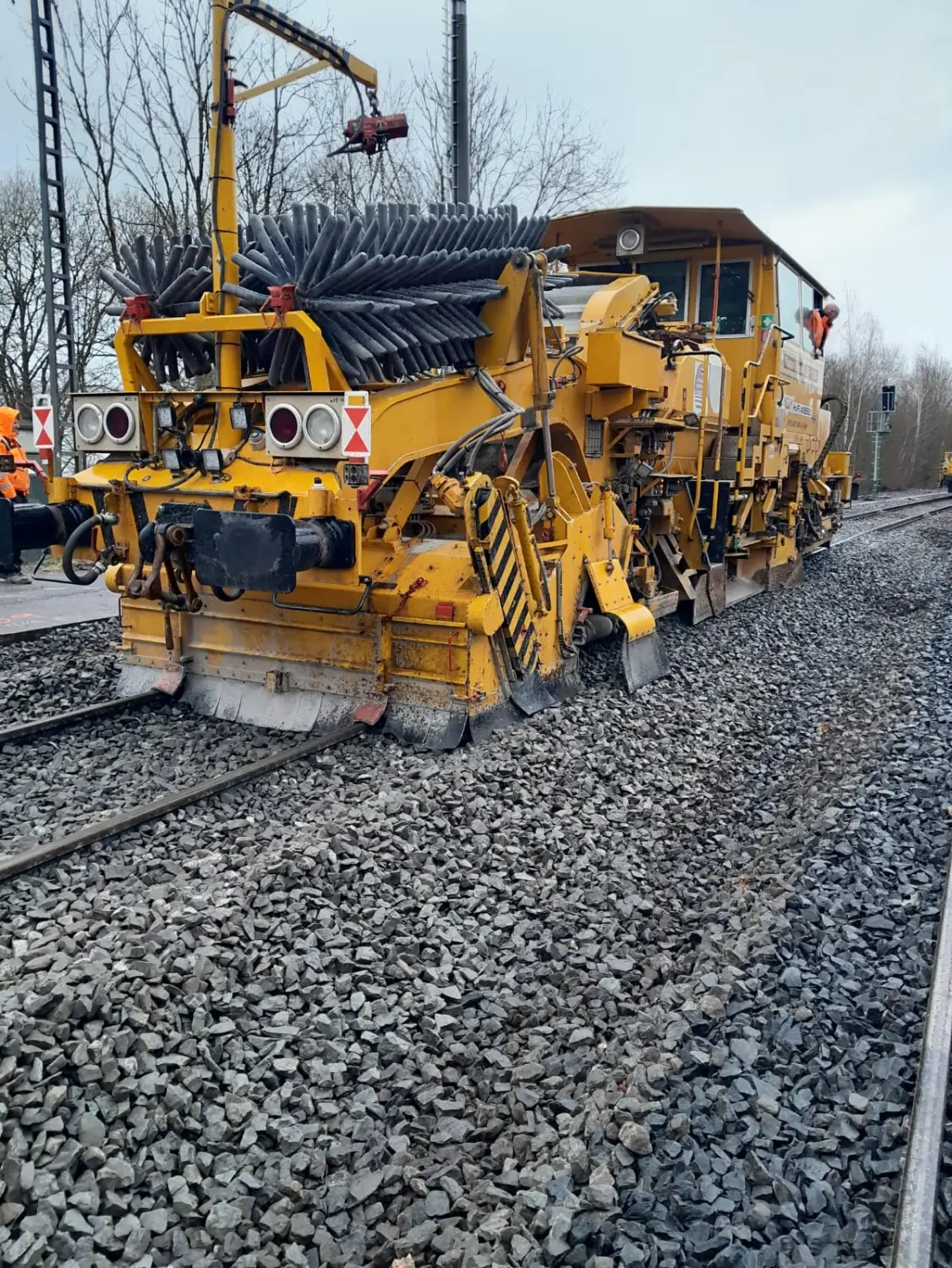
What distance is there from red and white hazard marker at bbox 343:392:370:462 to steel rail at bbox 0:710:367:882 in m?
1.48

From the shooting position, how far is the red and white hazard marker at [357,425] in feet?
14.2

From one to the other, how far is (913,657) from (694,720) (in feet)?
10.4

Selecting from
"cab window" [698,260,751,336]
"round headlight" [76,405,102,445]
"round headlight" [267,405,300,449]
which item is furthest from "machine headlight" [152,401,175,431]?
"cab window" [698,260,751,336]

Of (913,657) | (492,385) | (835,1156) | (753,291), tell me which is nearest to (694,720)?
(492,385)

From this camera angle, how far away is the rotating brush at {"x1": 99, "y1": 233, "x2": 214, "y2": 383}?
207 inches

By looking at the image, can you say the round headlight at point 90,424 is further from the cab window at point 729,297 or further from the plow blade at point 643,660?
the cab window at point 729,297

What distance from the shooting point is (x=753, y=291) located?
9609 millimetres

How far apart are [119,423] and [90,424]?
215 millimetres

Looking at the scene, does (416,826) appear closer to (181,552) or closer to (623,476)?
(181,552)

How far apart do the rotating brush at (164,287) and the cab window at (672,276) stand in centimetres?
553

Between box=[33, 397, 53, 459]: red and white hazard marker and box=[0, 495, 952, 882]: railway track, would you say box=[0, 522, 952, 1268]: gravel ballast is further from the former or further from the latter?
box=[33, 397, 53, 459]: red and white hazard marker

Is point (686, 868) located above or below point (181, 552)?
below

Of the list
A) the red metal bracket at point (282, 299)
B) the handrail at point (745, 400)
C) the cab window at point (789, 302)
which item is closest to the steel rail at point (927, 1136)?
the red metal bracket at point (282, 299)

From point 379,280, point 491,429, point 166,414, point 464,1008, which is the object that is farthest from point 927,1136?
point 166,414
